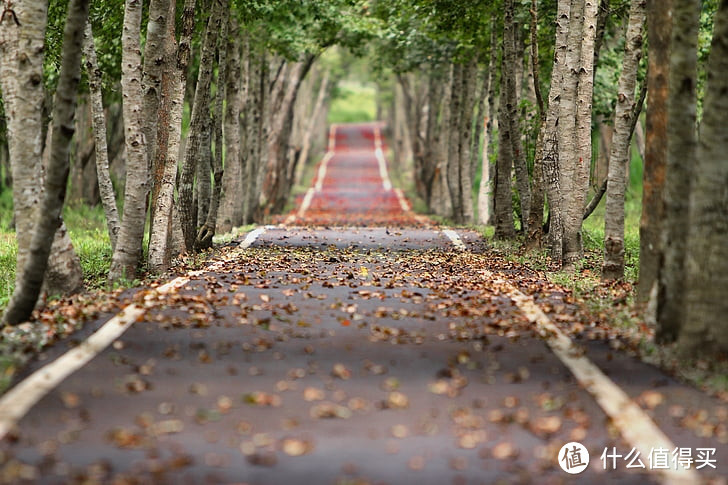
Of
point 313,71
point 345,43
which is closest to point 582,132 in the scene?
point 345,43

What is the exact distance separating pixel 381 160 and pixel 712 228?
65.9 metres

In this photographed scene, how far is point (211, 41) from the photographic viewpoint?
58.9 feet

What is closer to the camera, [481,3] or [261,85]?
[481,3]

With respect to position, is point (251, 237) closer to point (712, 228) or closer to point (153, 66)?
point (153, 66)

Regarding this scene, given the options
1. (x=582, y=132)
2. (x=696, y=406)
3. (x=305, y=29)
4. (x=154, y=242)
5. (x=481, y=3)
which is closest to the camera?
(x=696, y=406)

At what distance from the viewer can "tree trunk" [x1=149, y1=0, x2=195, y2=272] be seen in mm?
15627

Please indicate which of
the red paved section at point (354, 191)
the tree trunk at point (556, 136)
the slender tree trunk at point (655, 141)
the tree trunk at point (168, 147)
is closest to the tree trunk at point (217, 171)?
the tree trunk at point (168, 147)

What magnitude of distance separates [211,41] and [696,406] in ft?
39.9

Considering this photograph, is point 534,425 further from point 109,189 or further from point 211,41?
point 211,41

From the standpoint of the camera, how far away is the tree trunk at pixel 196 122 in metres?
17.8

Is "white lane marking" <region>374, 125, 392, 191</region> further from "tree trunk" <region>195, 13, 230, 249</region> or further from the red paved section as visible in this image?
"tree trunk" <region>195, 13, 230, 249</region>

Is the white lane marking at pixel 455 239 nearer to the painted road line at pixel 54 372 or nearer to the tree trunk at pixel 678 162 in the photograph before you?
the painted road line at pixel 54 372

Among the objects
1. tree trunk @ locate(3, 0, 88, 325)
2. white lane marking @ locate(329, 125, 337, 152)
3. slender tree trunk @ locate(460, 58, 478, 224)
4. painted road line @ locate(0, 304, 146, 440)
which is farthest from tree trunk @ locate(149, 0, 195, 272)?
white lane marking @ locate(329, 125, 337, 152)

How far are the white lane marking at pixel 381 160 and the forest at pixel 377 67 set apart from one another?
877 inches
